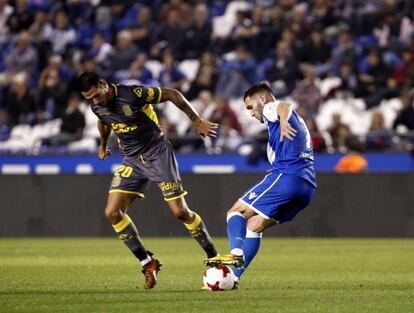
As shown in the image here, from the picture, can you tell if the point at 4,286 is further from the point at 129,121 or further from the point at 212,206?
the point at 212,206

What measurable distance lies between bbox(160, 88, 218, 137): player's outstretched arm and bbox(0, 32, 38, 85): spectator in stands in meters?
13.8

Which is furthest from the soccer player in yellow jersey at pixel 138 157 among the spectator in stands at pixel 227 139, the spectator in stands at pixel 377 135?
the spectator in stands at pixel 227 139

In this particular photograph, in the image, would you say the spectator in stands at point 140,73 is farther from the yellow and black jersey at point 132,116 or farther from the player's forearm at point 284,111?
the player's forearm at point 284,111

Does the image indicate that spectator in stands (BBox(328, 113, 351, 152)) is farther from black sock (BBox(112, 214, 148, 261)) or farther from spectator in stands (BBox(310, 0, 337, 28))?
black sock (BBox(112, 214, 148, 261))

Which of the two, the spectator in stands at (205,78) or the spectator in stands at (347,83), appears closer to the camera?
the spectator in stands at (347,83)

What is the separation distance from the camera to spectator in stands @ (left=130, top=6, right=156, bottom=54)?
79.0 feet

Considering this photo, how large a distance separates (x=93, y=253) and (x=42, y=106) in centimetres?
805

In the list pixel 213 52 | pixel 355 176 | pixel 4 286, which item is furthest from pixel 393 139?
pixel 4 286

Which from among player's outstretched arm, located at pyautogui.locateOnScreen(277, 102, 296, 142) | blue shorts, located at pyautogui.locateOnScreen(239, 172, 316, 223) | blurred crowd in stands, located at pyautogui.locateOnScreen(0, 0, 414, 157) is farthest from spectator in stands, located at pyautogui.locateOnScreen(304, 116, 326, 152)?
player's outstretched arm, located at pyautogui.locateOnScreen(277, 102, 296, 142)

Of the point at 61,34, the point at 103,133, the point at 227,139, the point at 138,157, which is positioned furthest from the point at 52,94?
the point at 138,157

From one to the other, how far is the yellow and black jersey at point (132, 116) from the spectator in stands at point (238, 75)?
10754 millimetres

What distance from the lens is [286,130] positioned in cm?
973

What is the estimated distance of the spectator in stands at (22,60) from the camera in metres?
24.3

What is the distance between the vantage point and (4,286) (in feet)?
34.9
